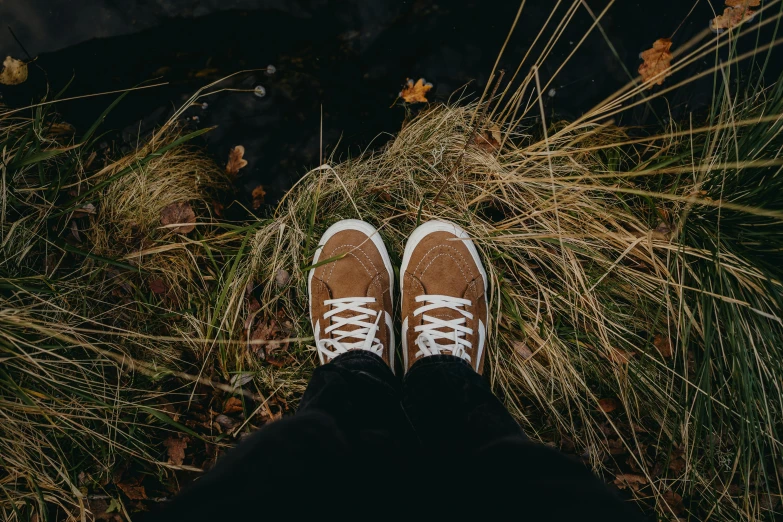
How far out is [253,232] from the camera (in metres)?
2.06

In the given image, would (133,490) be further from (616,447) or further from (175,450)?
(616,447)

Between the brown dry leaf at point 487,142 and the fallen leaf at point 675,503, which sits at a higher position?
the brown dry leaf at point 487,142

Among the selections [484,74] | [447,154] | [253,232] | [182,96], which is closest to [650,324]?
[447,154]

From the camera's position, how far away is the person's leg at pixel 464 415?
39.6 inches

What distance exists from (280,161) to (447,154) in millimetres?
897

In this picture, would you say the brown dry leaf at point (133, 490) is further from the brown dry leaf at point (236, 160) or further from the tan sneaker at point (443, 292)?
the brown dry leaf at point (236, 160)

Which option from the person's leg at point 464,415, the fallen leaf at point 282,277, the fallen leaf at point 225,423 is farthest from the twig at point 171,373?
the person's leg at point 464,415

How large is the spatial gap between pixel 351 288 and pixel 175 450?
1113 millimetres

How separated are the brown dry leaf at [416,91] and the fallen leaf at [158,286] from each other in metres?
1.53

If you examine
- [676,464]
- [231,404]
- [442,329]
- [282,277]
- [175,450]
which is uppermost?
[282,277]

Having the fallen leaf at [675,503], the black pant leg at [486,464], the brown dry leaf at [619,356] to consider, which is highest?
the black pant leg at [486,464]

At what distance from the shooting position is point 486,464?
1.20 meters

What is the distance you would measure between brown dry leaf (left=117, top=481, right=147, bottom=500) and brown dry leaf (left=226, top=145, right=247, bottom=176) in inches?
61.8

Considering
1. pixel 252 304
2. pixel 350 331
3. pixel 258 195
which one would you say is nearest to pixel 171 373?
pixel 252 304
